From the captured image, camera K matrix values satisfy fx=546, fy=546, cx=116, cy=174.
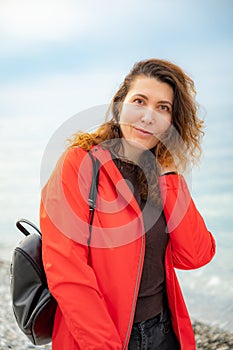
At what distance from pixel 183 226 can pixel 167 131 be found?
0.46m

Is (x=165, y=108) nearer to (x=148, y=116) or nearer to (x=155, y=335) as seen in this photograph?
(x=148, y=116)

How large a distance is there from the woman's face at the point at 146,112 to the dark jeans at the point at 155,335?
0.77m

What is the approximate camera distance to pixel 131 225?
2.26m

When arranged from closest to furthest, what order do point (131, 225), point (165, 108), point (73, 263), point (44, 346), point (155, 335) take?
point (73, 263)
point (131, 225)
point (155, 335)
point (165, 108)
point (44, 346)

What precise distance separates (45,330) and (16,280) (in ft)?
0.90

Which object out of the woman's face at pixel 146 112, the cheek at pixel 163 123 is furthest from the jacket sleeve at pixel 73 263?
the cheek at pixel 163 123

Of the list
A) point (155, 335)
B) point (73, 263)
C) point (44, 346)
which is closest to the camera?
point (73, 263)

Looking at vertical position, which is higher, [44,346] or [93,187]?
[93,187]

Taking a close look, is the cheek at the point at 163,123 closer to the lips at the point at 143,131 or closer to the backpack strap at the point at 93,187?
the lips at the point at 143,131

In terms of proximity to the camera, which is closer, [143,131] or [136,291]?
[136,291]

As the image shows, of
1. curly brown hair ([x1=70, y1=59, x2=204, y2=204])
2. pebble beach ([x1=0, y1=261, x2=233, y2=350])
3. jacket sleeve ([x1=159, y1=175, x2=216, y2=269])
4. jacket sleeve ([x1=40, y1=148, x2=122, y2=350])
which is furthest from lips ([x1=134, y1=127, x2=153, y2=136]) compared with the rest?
pebble beach ([x1=0, y1=261, x2=233, y2=350])

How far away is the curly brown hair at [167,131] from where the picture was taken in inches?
96.7

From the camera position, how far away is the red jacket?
6.98 ft

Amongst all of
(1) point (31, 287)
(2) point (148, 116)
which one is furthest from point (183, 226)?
(1) point (31, 287)
